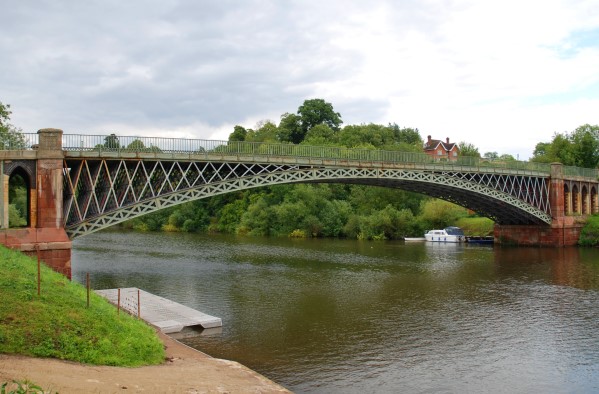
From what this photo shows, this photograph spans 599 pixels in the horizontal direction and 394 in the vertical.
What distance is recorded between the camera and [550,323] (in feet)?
73.2

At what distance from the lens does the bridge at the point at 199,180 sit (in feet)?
83.6

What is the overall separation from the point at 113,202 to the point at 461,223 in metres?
52.0

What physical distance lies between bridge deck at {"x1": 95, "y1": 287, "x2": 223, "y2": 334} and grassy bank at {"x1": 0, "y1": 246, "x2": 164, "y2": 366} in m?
3.22

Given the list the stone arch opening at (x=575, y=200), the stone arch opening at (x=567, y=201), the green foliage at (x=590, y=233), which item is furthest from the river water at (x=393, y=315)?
the stone arch opening at (x=575, y=200)

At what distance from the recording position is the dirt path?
1029 centimetres

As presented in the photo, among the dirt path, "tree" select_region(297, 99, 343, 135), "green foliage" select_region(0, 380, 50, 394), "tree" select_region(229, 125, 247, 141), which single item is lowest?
the dirt path

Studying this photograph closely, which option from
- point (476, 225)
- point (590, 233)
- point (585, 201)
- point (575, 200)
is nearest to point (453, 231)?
point (476, 225)

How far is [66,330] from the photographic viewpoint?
1299cm

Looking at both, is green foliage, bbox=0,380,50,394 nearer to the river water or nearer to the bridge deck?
the river water

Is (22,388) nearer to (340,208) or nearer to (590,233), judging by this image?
(590,233)

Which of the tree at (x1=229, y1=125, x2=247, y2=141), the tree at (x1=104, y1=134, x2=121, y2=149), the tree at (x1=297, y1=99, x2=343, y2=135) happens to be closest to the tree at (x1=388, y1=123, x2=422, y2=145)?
the tree at (x1=297, y1=99, x2=343, y2=135)

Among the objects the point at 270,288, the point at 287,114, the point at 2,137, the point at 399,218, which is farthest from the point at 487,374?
the point at 287,114

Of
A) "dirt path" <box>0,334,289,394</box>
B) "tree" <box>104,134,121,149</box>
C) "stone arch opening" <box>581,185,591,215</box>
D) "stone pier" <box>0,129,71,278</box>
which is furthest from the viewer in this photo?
"stone arch opening" <box>581,185,591,215</box>

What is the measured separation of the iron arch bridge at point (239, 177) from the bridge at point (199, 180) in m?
0.07
